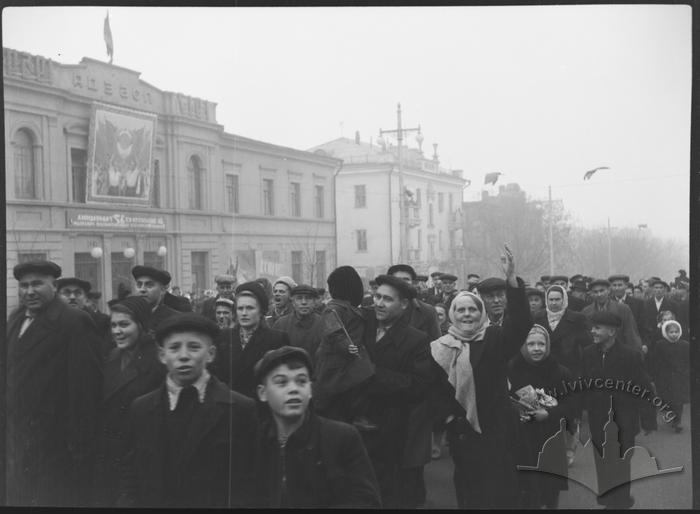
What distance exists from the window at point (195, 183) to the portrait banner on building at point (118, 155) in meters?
0.32

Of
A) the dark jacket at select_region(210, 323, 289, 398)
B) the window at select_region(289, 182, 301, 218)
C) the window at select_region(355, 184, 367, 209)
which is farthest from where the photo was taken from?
the window at select_region(355, 184, 367, 209)

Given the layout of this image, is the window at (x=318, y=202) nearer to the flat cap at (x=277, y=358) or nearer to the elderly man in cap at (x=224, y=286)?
the elderly man in cap at (x=224, y=286)

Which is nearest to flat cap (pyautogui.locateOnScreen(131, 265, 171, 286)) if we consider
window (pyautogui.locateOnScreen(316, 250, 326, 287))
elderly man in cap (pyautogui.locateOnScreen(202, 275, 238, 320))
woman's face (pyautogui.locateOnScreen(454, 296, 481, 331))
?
elderly man in cap (pyautogui.locateOnScreen(202, 275, 238, 320))

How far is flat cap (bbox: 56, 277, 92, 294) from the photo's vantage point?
15.0 feet

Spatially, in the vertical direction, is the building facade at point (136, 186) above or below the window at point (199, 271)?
above

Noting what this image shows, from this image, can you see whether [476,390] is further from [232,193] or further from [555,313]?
[232,193]

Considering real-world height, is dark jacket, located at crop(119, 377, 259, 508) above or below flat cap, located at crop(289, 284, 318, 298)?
below

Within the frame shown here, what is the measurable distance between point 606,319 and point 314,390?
2.11 meters

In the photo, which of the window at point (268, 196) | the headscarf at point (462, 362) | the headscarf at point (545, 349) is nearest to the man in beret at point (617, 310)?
the headscarf at point (545, 349)

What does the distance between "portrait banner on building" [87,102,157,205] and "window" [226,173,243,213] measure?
0.60m

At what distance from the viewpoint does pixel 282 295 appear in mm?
5090

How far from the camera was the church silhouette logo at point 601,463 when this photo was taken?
177 inches

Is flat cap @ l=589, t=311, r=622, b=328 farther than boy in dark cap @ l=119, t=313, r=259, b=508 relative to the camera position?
Yes

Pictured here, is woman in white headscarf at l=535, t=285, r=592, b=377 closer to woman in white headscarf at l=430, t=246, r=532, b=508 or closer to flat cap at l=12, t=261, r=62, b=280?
woman in white headscarf at l=430, t=246, r=532, b=508
